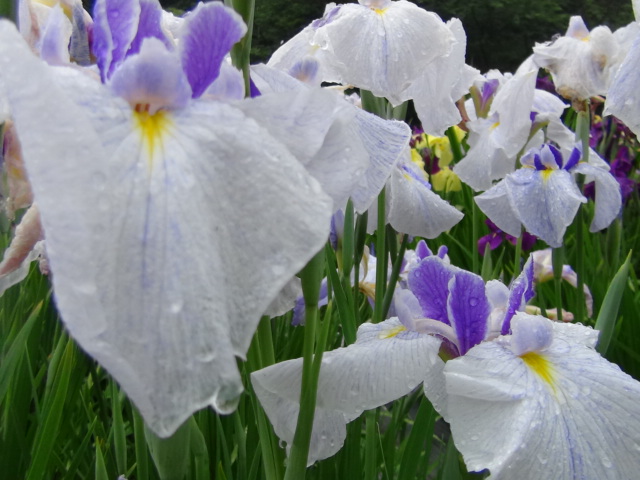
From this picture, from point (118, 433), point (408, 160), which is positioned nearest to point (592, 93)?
point (408, 160)

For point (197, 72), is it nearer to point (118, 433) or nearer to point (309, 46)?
point (118, 433)

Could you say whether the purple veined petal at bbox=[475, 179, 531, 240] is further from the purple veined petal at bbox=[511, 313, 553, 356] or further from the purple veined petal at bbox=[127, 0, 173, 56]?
the purple veined petal at bbox=[127, 0, 173, 56]

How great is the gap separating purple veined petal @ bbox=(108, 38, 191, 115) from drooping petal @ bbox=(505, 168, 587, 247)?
0.87 metres

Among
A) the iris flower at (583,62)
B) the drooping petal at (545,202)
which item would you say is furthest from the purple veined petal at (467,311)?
the iris flower at (583,62)

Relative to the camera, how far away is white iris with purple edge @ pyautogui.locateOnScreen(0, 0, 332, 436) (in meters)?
0.25

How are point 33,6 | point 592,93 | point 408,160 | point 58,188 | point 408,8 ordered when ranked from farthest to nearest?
point 592,93, point 408,160, point 408,8, point 33,6, point 58,188

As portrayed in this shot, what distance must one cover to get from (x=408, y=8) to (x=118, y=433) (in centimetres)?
55

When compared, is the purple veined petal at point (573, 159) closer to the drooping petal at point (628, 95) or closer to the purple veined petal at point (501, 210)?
the purple veined petal at point (501, 210)

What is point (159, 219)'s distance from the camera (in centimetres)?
27

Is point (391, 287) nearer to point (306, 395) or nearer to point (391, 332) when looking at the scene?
point (391, 332)

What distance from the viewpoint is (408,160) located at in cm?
103

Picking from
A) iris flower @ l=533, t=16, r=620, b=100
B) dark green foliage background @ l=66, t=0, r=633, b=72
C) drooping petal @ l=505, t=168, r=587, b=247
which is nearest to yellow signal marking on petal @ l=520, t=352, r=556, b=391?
drooping petal @ l=505, t=168, r=587, b=247

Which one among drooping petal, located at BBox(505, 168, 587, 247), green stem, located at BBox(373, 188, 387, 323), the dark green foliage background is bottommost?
the dark green foliage background

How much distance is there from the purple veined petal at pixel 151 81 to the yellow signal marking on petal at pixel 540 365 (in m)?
0.32
